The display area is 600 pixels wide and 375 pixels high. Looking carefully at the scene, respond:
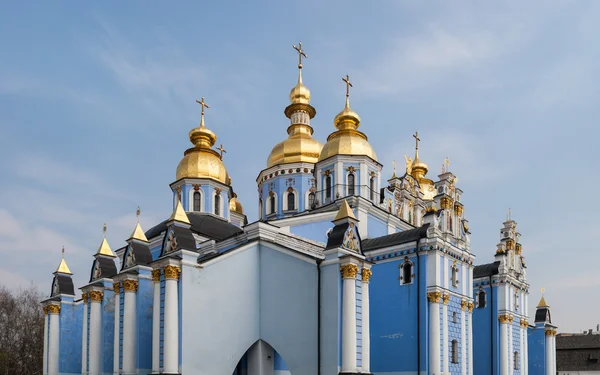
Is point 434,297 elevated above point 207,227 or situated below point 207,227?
below

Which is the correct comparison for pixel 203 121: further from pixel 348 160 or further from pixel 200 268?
pixel 200 268

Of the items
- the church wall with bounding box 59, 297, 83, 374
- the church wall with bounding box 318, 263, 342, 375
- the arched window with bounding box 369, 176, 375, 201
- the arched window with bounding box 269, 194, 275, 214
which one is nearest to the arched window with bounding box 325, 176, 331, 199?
the arched window with bounding box 369, 176, 375, 201

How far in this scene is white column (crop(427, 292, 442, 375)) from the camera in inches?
822

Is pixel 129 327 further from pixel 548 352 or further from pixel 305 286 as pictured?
pixel 548 352

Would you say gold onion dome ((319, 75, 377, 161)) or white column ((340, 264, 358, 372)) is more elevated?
gold onion dome ((319, 75, 377, 161))

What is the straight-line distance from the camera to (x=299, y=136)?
31.8 m

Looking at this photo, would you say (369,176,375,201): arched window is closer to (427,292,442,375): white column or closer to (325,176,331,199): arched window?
(325,176,331,199): arched window

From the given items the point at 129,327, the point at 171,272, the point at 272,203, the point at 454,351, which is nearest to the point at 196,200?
the point at 272,203

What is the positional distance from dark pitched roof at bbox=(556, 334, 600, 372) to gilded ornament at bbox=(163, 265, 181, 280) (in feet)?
100

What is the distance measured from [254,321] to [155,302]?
2783 millimetres

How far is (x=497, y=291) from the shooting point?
28.5 metres

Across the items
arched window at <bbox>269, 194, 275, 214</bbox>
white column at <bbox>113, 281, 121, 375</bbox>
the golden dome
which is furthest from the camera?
the golden dome

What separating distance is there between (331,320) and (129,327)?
6511 mm

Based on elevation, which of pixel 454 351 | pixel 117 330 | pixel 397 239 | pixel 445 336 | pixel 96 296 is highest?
pixel 397 239
